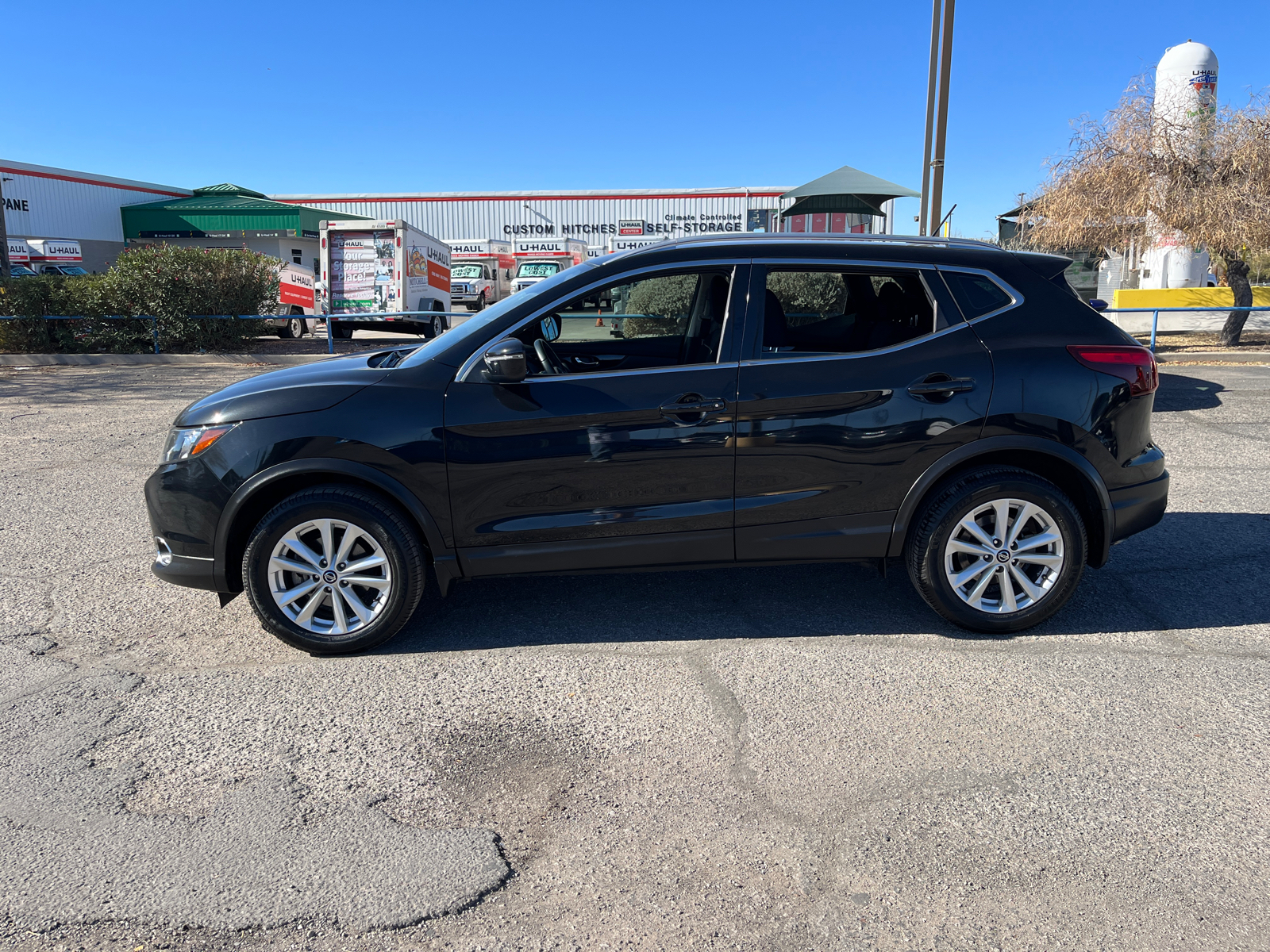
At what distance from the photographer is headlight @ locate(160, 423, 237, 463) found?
3.96 meters

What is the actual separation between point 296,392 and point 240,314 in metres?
14.9

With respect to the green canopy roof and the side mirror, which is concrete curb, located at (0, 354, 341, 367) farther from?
the green canopy roof

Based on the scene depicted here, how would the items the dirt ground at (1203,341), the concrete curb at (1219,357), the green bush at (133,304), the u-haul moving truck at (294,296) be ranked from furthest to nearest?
the u-haul moving truck at (294,296)
the dirt ground at (1203,341)
the green bush at (133,304)
the concrete curb at (1219,357)

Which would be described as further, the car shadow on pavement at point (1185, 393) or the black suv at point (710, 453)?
the car shadow on pavement at point (1185, 393)

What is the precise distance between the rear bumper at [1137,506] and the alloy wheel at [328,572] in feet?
10.7

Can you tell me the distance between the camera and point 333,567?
396 centimetres

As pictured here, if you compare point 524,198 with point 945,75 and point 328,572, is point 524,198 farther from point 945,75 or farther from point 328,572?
point 328,572

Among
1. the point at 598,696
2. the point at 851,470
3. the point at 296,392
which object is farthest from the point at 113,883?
the point at 851,470

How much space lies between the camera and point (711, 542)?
13.3ft

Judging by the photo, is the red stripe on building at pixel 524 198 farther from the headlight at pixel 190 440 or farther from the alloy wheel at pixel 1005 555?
the headlight at pixel 190 440

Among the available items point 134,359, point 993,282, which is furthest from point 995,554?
point 134,359

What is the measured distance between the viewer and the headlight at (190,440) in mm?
3959

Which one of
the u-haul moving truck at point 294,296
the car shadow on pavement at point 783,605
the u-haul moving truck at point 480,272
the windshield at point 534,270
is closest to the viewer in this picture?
the car shadow on pavement at point 783,605

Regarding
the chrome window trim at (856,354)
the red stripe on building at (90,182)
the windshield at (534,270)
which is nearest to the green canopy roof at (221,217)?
the red stripe on building at (90,182)
